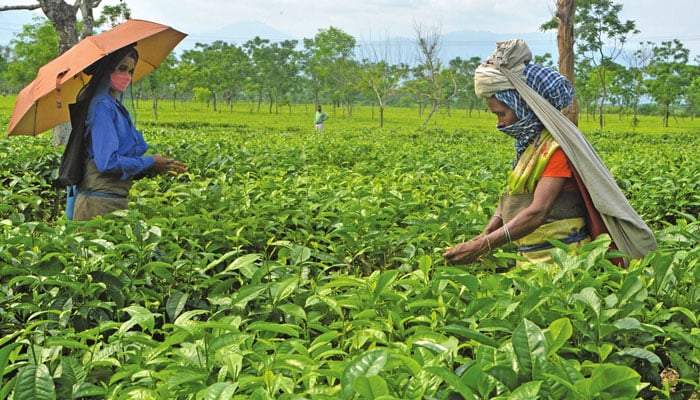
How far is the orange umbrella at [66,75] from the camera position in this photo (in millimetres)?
3363

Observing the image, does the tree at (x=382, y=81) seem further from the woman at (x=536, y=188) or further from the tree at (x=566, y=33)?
the woman at (x=536, y=188)

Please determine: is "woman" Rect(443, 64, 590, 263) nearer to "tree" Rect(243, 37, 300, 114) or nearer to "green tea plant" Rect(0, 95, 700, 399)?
"green tea plant" Rect(0, 95, 700, 399)

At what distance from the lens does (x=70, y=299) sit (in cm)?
206

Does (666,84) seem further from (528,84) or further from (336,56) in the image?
(528,84)

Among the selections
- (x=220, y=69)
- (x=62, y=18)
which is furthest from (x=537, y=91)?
(x=220, y=69)

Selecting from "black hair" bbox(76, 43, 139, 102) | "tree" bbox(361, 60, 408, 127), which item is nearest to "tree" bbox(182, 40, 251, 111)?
"tree" bbox(361, 60, 408, 127)

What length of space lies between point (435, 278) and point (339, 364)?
612 millimetres

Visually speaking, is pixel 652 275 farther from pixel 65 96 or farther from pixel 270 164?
pixel 270 164

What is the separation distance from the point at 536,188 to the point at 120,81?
2363 mm

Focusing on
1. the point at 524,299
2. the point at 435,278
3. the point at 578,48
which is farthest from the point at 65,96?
the point at 578,48

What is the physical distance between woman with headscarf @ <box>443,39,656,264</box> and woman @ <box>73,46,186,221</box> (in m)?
1.91

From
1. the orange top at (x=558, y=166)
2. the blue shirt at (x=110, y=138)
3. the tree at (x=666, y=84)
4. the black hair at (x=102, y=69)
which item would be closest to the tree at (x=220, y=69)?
the tree at (x=666, y=84)

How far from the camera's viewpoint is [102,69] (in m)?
3.43

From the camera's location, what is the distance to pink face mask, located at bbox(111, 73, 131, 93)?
346 centimetres
